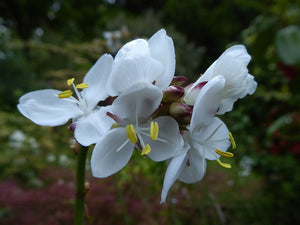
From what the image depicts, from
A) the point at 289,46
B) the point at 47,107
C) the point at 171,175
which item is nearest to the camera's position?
the point at 171,175

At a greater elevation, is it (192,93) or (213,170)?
(192,93)

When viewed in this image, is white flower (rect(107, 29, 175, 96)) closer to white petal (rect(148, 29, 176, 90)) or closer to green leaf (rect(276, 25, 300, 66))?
white petal (rect(148, 29, 176, 90))

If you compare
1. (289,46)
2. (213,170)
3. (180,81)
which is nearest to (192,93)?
Result: (180,81)

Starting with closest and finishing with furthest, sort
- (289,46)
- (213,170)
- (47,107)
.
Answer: (47,107)
(289,46)
(213,170)

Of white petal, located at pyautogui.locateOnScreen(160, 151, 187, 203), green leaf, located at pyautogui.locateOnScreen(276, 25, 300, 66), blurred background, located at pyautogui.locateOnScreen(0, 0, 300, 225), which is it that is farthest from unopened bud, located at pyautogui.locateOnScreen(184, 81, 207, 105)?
green leaf, located at pyautogui.locateOnScreen(276, 25, 300, 66)

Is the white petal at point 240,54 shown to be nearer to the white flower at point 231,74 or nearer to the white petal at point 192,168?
the white flower at point 231,74

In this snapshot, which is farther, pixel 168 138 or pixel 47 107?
pixel 47 107

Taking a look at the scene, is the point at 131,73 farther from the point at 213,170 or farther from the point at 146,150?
the point at 213,170

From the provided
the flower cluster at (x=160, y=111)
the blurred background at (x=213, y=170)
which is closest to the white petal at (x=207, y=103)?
the flower cluster at (x=160, y=111)

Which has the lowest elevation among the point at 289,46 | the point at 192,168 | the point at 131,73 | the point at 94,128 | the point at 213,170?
the point at 213,170
